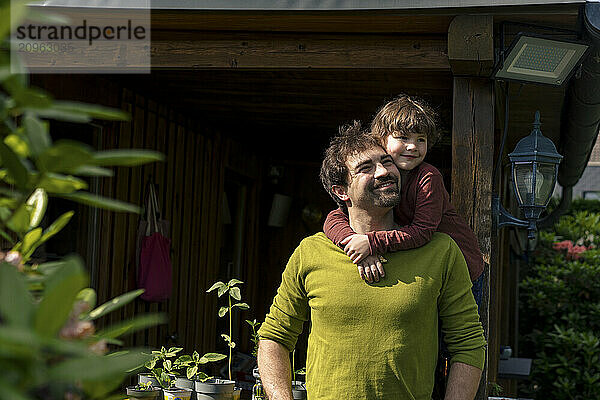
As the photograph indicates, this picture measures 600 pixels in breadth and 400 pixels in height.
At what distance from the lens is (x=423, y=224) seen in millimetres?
2178

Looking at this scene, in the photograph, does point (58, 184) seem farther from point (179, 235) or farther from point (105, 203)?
point (179, 235)

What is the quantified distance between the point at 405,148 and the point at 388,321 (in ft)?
Answer: 1.75

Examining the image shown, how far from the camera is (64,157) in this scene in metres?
0.66

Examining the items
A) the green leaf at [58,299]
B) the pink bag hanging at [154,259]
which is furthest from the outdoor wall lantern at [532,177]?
the green leaf at [58,299]

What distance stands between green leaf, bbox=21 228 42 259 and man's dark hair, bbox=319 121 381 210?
1.45 meters

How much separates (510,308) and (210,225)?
13.0 feet

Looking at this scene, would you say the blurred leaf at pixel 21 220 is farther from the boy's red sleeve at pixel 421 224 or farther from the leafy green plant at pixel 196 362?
the leafy green plant at pixel 196 362

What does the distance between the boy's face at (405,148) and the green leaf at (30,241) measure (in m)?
1.59

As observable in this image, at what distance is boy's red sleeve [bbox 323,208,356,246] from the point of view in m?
2.20

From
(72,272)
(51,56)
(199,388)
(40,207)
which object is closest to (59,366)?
(72,272)

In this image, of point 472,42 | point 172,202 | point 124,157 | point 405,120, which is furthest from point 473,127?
point 172,202

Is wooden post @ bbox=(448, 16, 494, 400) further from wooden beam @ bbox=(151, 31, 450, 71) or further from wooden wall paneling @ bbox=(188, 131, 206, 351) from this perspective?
wooden wall paneling @ bbox=(188, 131, 206, 351)

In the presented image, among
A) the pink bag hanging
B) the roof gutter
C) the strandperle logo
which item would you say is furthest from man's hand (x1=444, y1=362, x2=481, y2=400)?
the pink bag hanging

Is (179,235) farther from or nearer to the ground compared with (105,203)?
nearer to the ground
